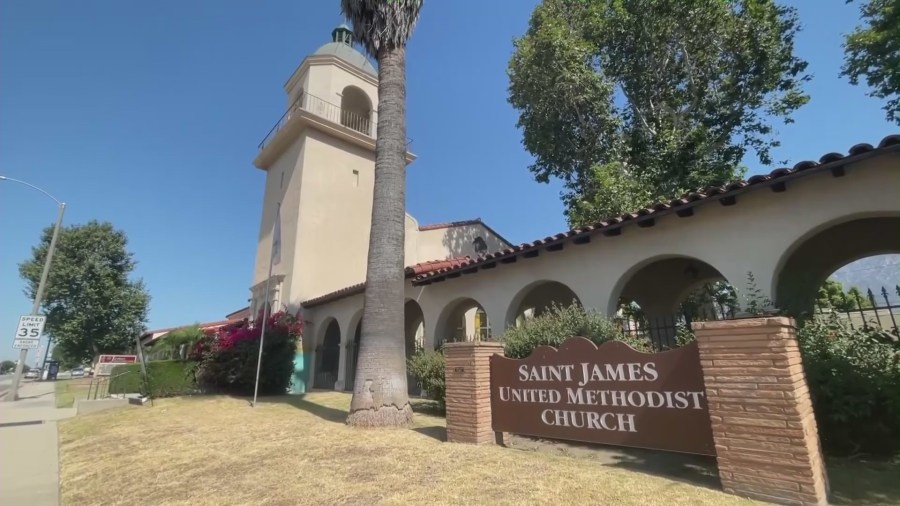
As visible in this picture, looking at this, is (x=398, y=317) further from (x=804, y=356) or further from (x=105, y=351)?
(x=105, y=351)

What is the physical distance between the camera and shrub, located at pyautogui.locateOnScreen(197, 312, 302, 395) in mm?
16125

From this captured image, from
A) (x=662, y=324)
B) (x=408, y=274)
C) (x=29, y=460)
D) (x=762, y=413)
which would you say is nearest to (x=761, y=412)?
(x=762, y=413)

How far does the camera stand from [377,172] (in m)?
10.2

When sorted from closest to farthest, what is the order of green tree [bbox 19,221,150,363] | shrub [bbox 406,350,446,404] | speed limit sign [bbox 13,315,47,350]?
shrub [bbox 406,350,446,404] → speed limit sign [bbox 13,315,47,350] → green tree [bbox 19,221,150,363]

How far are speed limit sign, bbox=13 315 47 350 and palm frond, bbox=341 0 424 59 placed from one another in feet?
49.8

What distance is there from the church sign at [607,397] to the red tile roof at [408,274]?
23.6ft

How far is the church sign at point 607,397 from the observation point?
4.77 metres

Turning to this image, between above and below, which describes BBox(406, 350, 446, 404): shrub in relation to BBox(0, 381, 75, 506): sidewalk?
above

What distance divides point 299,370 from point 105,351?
26788 mm

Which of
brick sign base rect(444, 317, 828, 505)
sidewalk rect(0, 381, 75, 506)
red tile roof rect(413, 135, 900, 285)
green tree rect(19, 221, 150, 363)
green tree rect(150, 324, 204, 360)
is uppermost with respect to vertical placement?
green tree rect(19, 221, 150, 363)

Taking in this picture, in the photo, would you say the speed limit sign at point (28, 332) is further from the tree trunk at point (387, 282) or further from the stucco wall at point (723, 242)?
the stucco wall at point (723, 242)

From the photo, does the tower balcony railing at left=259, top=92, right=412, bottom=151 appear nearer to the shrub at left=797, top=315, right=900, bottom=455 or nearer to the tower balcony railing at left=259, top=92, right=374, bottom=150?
the tower balcony railing at left=259, top=92, right=374, bottom=150

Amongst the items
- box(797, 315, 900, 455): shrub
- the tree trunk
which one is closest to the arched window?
the tree trunk

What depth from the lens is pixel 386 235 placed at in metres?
9.68
